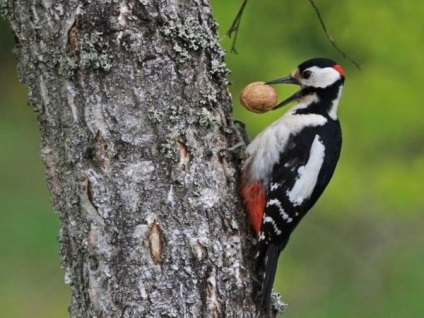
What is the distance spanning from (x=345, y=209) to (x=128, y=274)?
4.21m

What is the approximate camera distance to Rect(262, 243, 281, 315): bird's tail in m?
2.90

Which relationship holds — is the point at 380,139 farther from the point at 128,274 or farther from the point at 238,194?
the point at 128,274

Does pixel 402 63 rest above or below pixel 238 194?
above

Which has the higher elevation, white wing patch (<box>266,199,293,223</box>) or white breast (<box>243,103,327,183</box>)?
white breast (<box>243,103,327,183</box>)

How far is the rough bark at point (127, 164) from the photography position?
2.74 metres

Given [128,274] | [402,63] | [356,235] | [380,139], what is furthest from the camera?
[356,235]

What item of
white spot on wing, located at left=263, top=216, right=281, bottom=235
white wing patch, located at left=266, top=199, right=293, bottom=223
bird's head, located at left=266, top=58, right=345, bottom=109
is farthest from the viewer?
bird's head, located at left=266, top=58, right=345, bottom=109

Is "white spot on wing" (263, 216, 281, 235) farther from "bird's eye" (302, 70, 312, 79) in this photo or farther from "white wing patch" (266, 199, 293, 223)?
"bird's eye" (302, 70, 312, 79)

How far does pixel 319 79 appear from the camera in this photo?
152 inches

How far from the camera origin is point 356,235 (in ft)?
26.2

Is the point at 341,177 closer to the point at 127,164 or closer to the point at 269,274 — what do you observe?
the point at 269,274

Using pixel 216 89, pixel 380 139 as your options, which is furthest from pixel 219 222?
pixel 380 139

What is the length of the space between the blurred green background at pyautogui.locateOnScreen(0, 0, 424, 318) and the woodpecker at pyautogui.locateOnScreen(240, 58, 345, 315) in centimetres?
119

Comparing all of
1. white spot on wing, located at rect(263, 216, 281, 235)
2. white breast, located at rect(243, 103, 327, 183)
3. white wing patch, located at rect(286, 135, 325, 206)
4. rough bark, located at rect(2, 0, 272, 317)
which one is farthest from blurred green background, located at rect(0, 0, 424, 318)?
rough bark, located at rect(2, 0, 272, 317)
